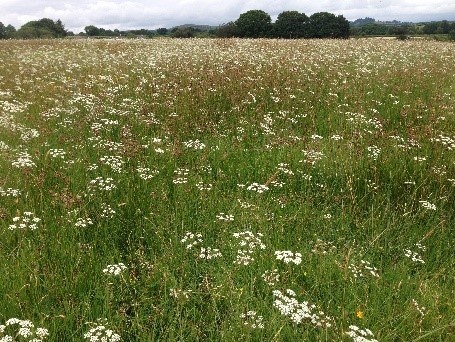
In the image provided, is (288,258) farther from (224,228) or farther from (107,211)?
(107,211)

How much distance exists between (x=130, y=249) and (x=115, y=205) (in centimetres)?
87

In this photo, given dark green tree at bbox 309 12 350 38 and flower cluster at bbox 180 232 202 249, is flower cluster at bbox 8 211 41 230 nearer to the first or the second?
flower cluster at bbox 180 232 202 249

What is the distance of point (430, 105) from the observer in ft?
28.9

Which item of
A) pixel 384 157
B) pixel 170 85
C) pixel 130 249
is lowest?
pixel 130 249

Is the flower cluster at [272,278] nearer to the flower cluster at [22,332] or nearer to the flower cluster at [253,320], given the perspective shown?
the flower cluster at [253,320]

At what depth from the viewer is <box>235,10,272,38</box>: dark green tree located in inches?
2186

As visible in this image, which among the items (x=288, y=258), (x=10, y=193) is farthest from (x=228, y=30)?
(x=288, y=258)

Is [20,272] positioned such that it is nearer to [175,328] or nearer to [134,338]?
[134,338]

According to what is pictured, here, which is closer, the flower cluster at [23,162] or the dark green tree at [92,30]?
the flower cluster at [23,162]

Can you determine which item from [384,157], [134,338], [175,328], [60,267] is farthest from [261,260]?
[384,157]

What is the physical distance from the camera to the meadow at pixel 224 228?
3033mm

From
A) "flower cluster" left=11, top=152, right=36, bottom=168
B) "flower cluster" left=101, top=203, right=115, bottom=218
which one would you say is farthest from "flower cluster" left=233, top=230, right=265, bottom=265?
"flower cluster" left=11, top=152, right=36, bottom=168

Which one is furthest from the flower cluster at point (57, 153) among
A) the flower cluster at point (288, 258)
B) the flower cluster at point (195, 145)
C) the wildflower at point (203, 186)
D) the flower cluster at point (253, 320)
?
the flower cluster at point (253, 320)

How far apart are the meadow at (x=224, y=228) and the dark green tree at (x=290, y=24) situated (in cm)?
5293
